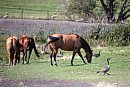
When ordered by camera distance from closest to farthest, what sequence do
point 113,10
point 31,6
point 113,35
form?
point 113,35 → point 113,10 → point 31,6

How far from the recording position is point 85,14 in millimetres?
65875

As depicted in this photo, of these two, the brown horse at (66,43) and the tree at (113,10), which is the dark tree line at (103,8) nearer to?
the tree at (113,10)

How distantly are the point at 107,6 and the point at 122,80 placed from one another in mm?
46160

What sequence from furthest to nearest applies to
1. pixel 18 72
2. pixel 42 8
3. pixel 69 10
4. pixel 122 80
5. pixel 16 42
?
pixel 42 8, pixel 69 10, pixel 16 42, pixel 18 72, pixel 122 80

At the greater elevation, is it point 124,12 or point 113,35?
point 113,35

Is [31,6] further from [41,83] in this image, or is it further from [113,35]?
[41,83]

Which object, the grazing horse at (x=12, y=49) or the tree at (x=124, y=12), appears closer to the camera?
the grazing horse at (x=12, y=49)

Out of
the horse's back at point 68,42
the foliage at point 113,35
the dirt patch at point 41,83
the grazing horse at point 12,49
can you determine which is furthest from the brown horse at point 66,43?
the foliage at point 113,35

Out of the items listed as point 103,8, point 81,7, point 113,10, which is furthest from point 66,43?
point 113,10

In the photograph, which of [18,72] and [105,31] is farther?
[105,31]

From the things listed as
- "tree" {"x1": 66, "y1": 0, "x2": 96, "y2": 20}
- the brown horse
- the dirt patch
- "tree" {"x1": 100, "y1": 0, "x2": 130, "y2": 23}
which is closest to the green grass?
"tree" {"x1": 66, "y1": 0, "x2": 96, "y2": 20}

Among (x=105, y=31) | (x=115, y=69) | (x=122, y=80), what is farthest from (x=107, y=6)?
(x=122, y=80)

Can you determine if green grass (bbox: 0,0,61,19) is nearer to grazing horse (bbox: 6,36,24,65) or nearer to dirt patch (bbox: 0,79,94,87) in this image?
grazing horse (bbox: 6,36,24,65)

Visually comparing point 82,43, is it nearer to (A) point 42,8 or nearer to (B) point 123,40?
(B) point 123,40
